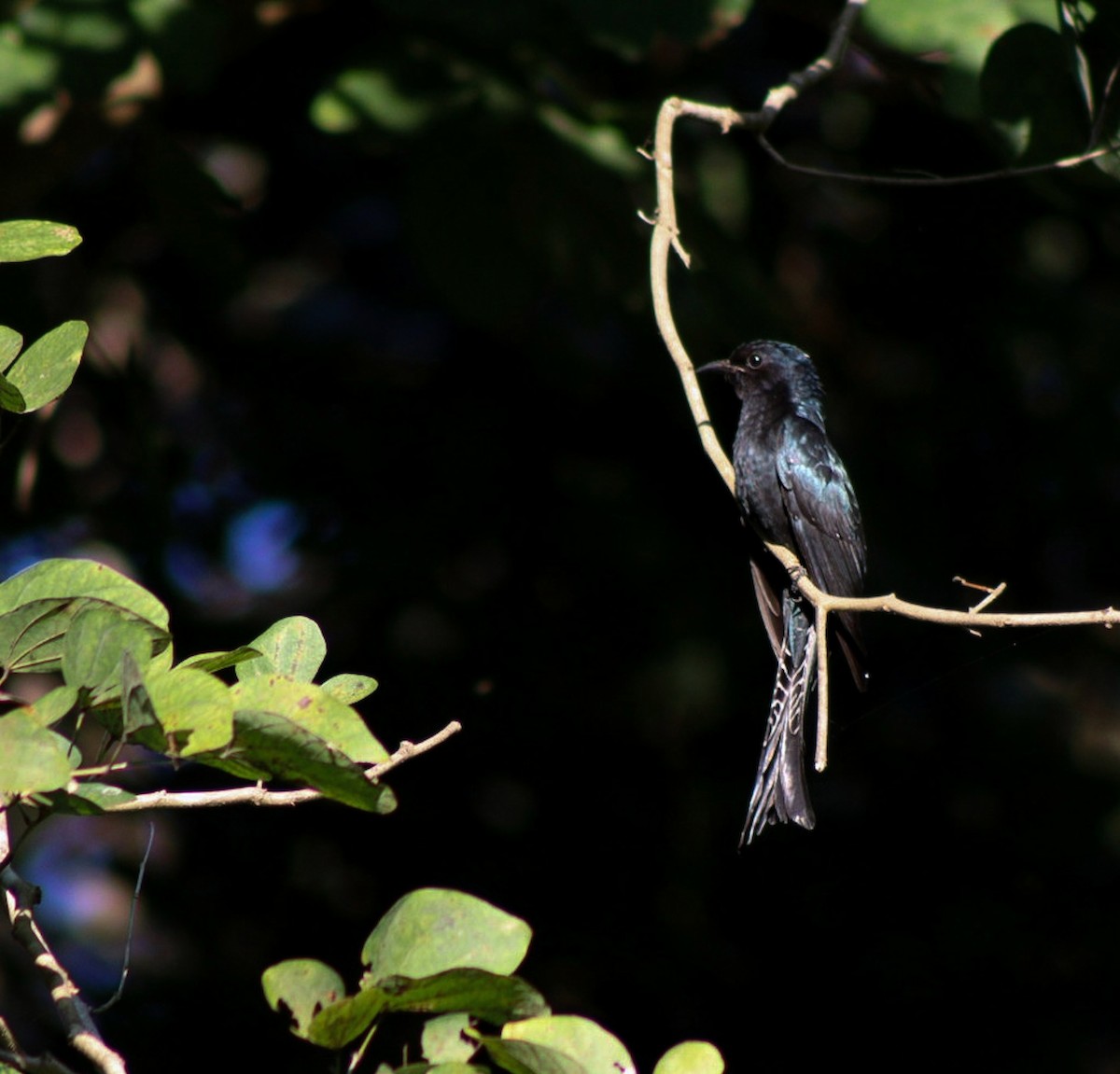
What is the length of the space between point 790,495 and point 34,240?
2610 millimetres

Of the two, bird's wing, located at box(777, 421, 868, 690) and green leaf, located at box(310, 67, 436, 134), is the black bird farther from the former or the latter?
green leaf, located at box(310, 67, 436, 134)

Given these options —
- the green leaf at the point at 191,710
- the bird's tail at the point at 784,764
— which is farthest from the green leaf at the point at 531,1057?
the bird's tail at the point at 784,764

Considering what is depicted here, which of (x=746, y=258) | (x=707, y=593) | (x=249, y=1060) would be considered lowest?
(x=249, y=1060)

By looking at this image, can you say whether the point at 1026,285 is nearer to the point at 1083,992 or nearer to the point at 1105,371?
the point at 1105,371

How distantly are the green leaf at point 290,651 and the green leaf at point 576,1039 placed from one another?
45 centimetres

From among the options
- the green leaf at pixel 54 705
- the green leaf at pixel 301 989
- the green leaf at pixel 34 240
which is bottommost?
the green leaf at pixel 301 989

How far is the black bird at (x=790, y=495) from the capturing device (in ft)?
12.4

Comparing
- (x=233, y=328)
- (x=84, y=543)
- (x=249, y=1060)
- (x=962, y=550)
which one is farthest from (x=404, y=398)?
(x=249, y=1060)

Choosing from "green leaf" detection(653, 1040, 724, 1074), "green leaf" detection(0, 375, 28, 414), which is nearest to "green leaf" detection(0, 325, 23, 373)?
"green leaf" detection(0, 375, 28, 414)

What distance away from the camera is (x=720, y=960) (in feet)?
16.0

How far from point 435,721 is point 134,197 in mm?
2159

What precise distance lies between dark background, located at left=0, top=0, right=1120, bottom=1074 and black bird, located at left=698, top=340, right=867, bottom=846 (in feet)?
0.49

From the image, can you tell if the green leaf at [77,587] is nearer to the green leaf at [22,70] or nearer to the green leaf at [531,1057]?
the green leaf at [531,1057]

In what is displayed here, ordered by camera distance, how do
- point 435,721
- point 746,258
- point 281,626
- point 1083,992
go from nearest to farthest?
point 281,626 < point 746,258 < point 435,721 < point 1083,992
